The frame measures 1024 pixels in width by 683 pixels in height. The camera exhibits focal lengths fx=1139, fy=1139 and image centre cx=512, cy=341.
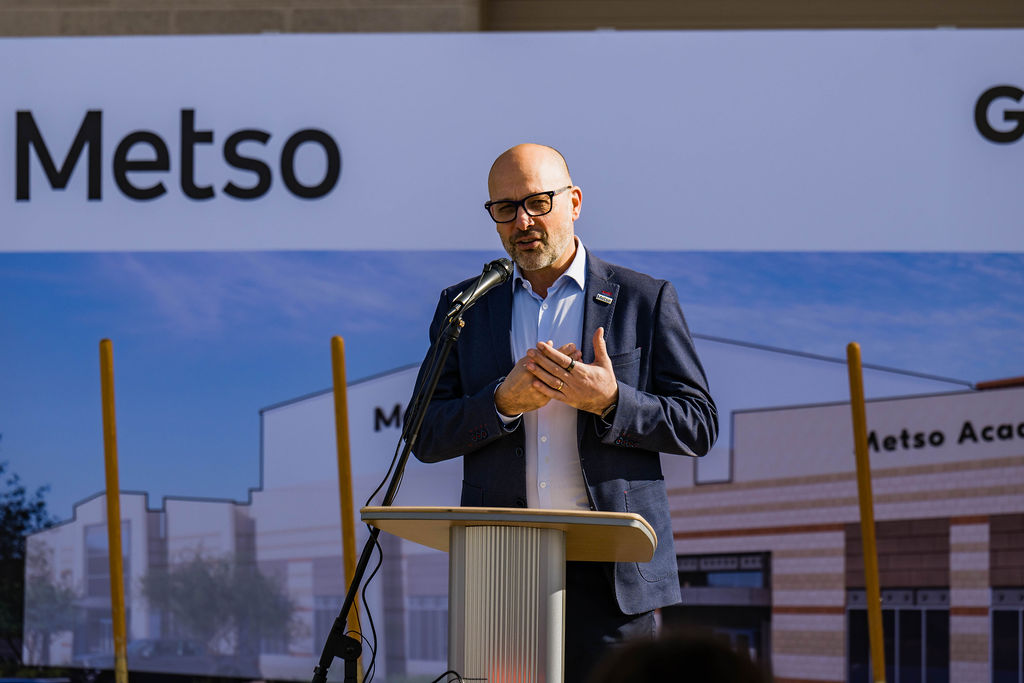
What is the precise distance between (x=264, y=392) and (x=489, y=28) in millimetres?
1768

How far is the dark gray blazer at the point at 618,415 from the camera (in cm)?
196

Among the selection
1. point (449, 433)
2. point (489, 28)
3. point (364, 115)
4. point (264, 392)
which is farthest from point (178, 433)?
point (449, 433)

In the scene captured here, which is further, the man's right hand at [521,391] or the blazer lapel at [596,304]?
the blazer lapel at [596,304]

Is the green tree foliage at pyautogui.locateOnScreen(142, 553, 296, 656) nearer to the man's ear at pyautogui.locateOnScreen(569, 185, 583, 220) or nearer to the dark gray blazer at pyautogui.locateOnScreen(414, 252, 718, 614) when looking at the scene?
the dark gray blazer at pyautogui.locateOnScreen(414, 252, 718, 614)

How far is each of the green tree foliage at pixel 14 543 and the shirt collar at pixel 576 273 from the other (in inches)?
103

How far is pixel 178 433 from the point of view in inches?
161

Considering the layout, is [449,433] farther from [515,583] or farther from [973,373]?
[973,373]

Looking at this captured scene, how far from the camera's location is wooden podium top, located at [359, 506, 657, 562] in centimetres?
159

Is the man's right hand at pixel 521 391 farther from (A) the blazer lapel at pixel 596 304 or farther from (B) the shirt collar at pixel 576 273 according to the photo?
(B) the shirt collar at pixel 576 273

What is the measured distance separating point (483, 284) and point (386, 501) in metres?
0.40

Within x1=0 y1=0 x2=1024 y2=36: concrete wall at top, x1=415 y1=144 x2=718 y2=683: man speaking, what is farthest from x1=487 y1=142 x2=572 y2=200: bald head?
x1=0 y1=0 x2=1024 y2=36: concrete wall at top

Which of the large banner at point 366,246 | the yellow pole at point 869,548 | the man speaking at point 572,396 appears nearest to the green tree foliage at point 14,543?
the large banner at point 366,246

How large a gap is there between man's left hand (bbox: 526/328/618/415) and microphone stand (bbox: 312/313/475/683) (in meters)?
0.15

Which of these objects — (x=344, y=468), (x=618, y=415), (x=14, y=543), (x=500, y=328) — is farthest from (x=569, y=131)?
(x=14, y=543)
